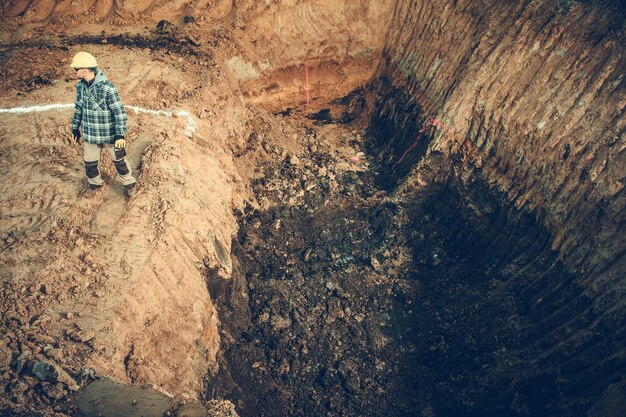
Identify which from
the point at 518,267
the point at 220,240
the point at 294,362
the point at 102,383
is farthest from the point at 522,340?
the point at 102,383

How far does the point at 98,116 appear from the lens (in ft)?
18.6

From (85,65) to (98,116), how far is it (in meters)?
0.64

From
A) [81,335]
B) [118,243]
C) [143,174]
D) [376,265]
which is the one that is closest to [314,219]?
[376,265]

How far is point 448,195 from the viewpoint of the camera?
27.9ft

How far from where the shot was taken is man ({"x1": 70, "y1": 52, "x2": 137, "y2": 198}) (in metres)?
5.57

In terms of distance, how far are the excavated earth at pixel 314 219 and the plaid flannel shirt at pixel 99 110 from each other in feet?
3.14

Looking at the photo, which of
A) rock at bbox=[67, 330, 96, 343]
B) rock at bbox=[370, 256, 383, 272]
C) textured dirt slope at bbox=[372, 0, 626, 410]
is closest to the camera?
rock at bbox=[67, 330, 96, 343]

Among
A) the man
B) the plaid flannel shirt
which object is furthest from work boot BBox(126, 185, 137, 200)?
the plaid flannel shirt

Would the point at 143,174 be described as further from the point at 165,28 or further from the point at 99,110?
the point at 165,28

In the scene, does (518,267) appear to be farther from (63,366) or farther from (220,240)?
(63,366)

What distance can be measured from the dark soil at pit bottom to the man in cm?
276

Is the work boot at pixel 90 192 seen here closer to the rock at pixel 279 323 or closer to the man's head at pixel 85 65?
the man's head at pixel 85 65

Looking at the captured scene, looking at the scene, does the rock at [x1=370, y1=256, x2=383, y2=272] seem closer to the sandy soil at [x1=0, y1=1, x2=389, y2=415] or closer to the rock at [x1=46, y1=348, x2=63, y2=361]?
the sandy soil at [x1=0, y1=1, x2=389, y2=415]

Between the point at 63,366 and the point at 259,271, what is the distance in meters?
3.56
